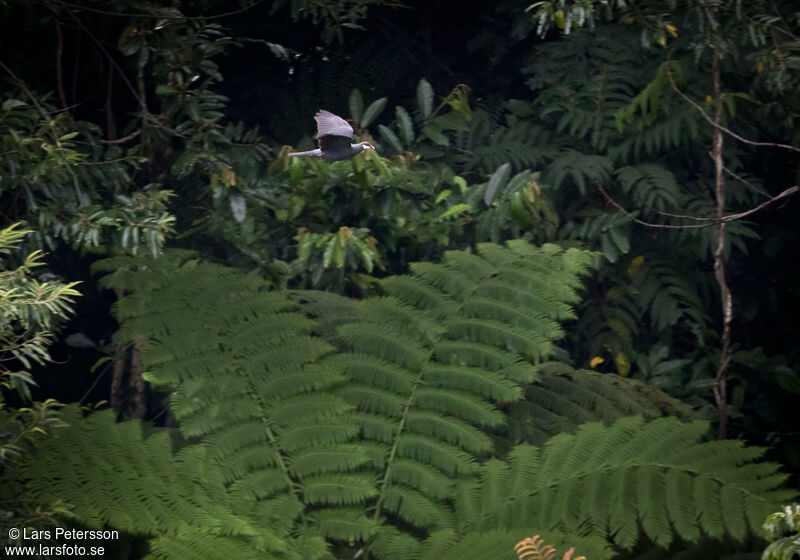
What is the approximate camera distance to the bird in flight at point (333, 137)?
8.03 ft

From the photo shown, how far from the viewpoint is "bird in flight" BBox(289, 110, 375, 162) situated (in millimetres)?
2447

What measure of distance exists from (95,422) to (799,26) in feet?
10.4

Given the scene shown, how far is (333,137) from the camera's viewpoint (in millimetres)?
2477

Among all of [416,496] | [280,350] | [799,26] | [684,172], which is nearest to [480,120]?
[684,172]

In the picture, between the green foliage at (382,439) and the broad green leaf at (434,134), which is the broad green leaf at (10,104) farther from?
the broad green leaf at (434,134)

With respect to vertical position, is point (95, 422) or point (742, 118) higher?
point (742, 118)

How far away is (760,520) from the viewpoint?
254cm

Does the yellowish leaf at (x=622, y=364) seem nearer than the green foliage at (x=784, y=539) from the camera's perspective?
No

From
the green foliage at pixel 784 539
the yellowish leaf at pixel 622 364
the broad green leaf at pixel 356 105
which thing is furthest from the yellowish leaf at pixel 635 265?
the green foliage at pixel 784 539

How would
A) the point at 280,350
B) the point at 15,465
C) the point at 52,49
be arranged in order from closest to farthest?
the point at 15,465 → the point at 280,350 → the point at 52,49

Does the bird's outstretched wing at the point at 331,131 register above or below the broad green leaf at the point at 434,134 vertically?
above

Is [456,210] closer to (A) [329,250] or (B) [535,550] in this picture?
(A) [329,250]

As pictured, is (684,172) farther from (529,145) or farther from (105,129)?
(105,129)

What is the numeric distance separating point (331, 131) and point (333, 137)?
37mm
